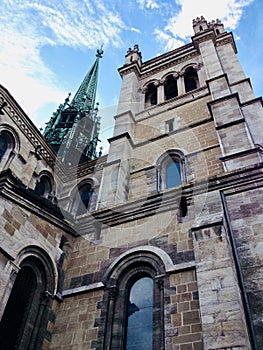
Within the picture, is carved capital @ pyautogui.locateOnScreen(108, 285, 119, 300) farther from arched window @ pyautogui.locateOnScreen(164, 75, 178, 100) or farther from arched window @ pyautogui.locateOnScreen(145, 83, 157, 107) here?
arched window @ pyautogui.locateOnScreen(164, 75, 178, 100)

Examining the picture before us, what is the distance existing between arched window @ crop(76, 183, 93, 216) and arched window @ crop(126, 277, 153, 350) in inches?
304

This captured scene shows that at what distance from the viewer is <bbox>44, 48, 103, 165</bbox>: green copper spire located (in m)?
23.9

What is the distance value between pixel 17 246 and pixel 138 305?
105 inches

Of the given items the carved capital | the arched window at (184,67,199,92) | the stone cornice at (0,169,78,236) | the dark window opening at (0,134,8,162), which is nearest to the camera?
the carved capital

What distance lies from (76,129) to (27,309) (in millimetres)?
20996

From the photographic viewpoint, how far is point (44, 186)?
1645 cm

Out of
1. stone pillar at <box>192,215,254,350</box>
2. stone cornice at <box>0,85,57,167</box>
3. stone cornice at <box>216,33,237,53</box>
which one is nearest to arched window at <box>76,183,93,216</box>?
stone cornice at <box>0,85,57,167</box>

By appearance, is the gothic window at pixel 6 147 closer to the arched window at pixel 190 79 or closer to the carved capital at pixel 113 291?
the carved capital at pixel 113 291

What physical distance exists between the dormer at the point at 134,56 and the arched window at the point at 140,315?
15682mm

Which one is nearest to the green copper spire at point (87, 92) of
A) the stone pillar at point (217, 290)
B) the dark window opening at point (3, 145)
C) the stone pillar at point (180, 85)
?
the stone pillar at point (180, 85)

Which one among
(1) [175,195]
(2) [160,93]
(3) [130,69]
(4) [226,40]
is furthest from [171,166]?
(3) [130,69]

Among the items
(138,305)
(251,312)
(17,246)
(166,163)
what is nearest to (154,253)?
(138,305)

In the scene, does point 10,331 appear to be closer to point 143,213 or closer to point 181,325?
point 181,325

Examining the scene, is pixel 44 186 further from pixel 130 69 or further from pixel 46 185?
pixel 130 69
